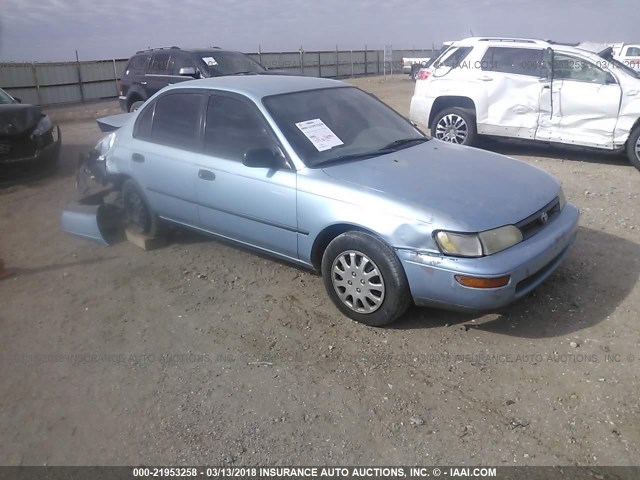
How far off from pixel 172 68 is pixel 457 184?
870 cm

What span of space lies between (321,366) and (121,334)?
1.44m

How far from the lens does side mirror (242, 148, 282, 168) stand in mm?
3875

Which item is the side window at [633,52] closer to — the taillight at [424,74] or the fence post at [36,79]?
the taillight at [424,74]

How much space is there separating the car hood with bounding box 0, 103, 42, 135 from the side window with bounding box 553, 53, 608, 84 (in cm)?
751

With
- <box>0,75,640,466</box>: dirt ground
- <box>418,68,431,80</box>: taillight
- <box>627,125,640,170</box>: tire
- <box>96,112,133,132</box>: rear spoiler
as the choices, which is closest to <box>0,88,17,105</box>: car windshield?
<box>96,112,133,132</box>: rear spoiler

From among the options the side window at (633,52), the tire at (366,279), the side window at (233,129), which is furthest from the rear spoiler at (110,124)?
the side window at (633,52)

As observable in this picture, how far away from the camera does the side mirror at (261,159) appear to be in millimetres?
3875

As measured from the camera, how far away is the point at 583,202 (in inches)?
238

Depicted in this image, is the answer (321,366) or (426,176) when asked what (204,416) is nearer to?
(321,366)

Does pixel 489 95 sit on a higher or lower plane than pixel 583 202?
higher

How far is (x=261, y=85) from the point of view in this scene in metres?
4.51

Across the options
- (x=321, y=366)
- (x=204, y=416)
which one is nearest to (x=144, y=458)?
(x=204, y=416)

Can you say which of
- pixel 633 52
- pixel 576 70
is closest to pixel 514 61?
pixel 576 70

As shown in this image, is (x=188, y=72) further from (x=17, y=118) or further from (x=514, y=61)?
(x=514, y=61)
